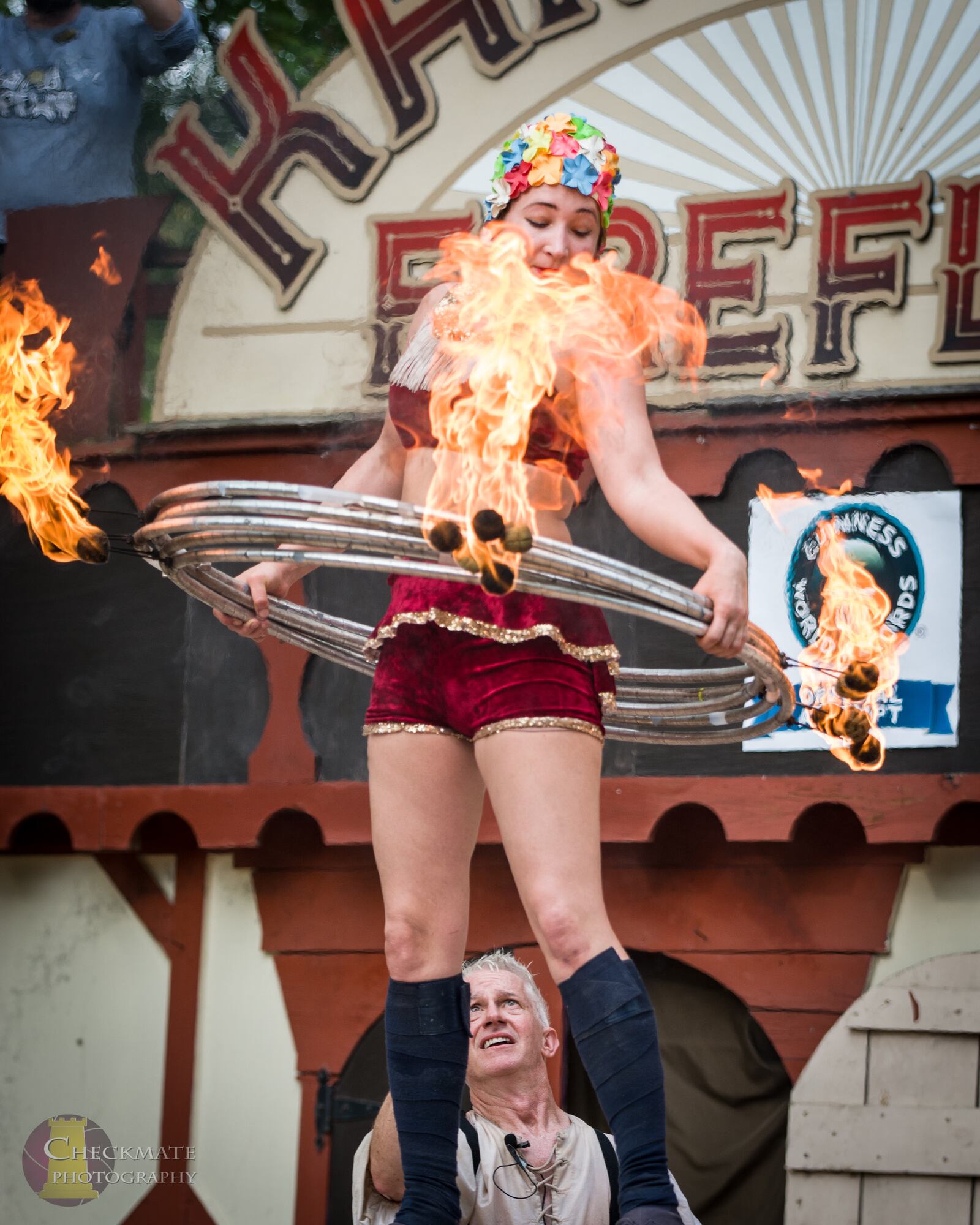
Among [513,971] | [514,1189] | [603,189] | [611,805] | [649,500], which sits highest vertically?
[603,189]

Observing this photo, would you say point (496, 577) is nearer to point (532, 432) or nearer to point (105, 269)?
point (532, 432)

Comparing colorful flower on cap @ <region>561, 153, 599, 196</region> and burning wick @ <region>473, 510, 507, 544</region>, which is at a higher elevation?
colorful flower on cap @ <region>561, 153, 599, 196</region>

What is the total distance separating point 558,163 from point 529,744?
114 cm

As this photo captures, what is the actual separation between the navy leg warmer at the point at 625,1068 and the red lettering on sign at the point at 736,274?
303cm

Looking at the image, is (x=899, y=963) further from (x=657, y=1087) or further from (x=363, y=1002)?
(x=657, y=1087)

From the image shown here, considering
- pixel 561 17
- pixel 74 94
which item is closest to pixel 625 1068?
pixel 561 17

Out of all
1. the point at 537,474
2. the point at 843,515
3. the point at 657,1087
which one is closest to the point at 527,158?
the point at 537,474

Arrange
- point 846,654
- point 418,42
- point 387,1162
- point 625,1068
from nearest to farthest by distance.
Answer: point 625,1068, point 387,1162, point 846,654, point 418,42

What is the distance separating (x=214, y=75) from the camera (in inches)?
247

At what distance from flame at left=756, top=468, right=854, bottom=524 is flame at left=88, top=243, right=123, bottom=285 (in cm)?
258

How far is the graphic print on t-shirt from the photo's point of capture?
633 cm

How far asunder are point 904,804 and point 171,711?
259cm

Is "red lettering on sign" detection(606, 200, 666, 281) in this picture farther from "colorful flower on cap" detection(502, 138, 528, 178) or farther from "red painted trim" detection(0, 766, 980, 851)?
"colorful flower on cap" detection(502, 138, 528, 178)

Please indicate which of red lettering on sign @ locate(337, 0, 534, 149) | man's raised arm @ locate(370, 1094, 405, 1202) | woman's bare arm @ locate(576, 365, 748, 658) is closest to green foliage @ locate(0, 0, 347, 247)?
red lettering on sign @ locate(337, 0, 534, 149)
